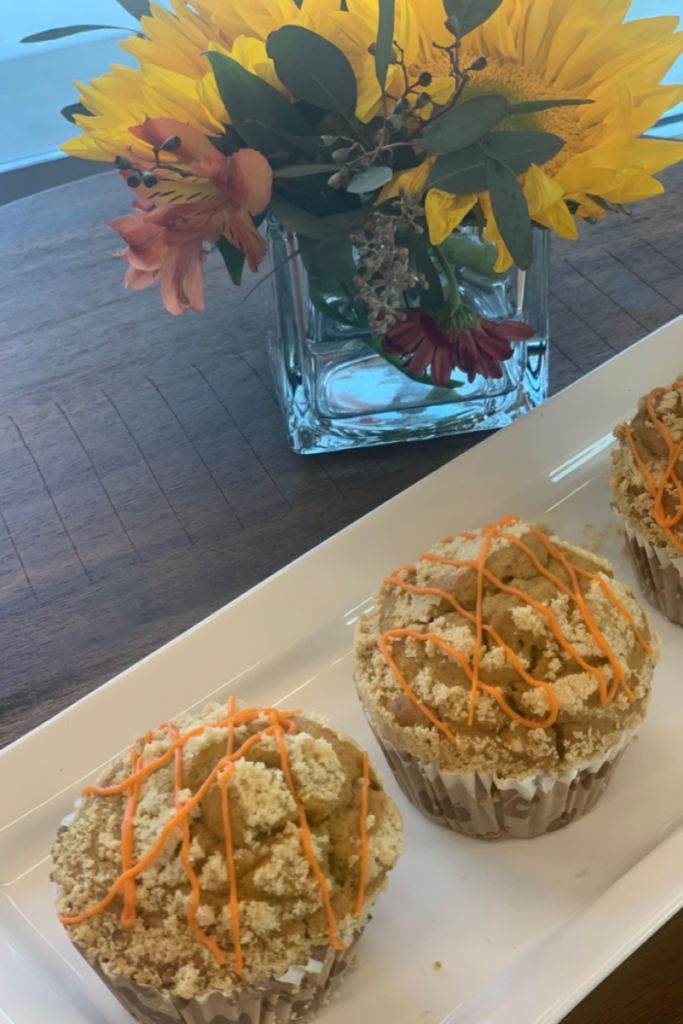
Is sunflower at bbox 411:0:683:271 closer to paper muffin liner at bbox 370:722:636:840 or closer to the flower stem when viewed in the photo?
the flower stem

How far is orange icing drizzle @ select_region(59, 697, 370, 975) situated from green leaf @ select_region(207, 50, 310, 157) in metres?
0.65

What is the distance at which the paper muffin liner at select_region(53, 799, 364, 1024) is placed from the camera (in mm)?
945

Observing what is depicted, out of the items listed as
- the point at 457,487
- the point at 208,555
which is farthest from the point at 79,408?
the point at 457,487

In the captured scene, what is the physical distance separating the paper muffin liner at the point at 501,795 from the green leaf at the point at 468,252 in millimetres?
643

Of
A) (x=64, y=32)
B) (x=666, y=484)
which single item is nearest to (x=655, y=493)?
(x=666, y=484)

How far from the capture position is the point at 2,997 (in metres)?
1.00

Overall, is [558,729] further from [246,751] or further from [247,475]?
[247,475]

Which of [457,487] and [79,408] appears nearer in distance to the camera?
[457,487]

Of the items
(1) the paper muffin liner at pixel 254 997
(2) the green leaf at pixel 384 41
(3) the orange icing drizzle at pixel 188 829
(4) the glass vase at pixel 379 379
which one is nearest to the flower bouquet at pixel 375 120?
(2) the green leaf at pixel 384 41

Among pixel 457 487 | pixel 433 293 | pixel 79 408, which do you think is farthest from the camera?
pixel 79 408

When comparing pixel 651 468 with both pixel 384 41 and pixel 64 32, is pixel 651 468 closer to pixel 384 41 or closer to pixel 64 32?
pixel 384 41

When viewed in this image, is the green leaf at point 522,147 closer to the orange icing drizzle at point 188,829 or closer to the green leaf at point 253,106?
the green leaf at point 253,106

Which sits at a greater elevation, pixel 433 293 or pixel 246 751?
pixel 433 293

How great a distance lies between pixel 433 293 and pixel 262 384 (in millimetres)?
525
